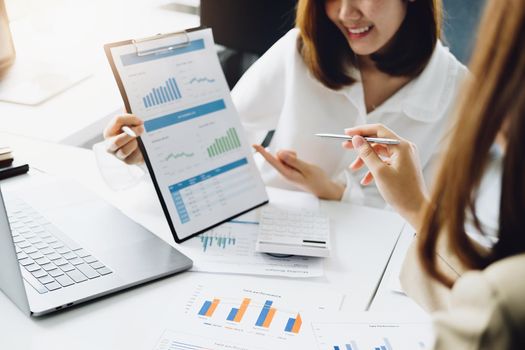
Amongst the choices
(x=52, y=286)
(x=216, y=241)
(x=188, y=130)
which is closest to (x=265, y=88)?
(x=188, y=130)

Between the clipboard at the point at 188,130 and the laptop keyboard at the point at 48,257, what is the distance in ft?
0.53

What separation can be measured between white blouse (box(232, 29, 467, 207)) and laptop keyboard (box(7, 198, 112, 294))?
21.8 inches

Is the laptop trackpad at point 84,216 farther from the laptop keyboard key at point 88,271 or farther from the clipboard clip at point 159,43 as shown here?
the clipboard clip at point 159,43

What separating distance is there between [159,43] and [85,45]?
36.8 inches

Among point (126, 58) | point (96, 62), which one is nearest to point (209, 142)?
point (126, 58)

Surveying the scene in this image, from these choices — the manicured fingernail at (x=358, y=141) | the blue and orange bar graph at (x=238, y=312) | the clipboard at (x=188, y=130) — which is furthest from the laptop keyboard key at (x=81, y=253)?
the manicured fingernail at (x=358, y=141)

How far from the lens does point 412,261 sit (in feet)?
2.85

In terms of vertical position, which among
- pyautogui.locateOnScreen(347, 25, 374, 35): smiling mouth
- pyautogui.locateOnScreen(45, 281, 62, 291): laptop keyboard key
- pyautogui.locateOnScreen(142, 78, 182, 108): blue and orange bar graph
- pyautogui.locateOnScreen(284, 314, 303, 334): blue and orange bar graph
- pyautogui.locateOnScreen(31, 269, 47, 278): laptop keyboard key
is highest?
pyautogui.locateOnScreen(347, 25, 374, 35): smiling mouth

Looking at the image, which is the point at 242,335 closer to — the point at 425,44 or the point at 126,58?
the point at 126,58

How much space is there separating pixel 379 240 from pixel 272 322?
0.31 meters

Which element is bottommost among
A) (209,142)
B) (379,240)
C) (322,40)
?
(379,240)

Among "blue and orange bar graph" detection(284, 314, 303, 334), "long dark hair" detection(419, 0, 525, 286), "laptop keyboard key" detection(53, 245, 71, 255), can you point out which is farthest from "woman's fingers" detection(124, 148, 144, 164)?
"long dark hair" detection(419, 0, 525, 286)

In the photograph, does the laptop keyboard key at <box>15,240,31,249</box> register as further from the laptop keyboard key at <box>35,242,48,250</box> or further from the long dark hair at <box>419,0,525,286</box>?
the long dark hair at <box>419,0,525,286</box>

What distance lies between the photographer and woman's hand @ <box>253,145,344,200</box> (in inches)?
49.1
